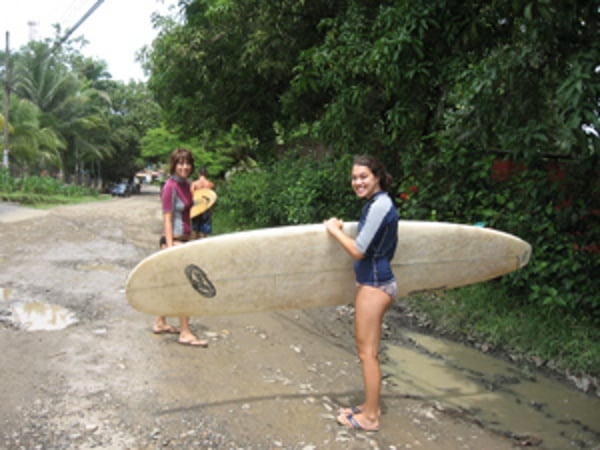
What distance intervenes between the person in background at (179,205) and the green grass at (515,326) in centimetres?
264

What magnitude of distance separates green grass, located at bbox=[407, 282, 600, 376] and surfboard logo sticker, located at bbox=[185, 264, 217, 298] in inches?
114

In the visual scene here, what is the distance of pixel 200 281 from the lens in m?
3.42

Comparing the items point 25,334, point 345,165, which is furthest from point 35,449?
point 345,165

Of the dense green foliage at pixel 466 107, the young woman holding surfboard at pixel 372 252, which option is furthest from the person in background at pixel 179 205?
the dense green foliage at pixel 466 107

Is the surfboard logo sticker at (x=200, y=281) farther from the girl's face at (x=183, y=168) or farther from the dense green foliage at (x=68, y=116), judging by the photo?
the dense green foliage at (x=68, y=116)

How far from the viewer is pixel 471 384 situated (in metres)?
4.29

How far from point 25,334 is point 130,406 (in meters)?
1.70

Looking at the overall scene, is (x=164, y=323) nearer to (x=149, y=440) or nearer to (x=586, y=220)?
(x=149, y=440)

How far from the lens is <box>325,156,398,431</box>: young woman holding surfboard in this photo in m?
2.84

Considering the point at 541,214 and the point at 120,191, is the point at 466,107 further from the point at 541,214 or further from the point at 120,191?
the point at 120,191

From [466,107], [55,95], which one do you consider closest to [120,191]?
[55,95]

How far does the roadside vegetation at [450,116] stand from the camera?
3.20 metres

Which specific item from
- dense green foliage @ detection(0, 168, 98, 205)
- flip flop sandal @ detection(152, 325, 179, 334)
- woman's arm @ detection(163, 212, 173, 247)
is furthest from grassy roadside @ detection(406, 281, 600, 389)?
dense green foliage @ detection(0, 168, 98, 205)

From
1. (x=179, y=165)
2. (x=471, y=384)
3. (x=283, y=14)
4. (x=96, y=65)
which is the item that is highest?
(x=96, y=65)
